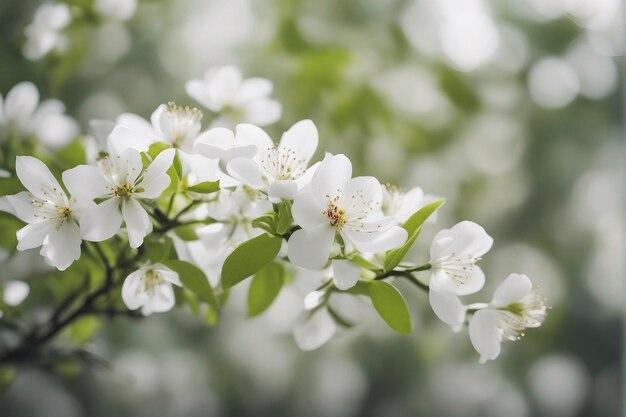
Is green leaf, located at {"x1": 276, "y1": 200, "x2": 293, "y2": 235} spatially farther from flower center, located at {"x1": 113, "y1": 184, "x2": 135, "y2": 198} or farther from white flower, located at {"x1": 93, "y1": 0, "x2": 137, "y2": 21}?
white flower, located at {"x1": 93, "y1": 0, "x2": 137, "y2": 21}

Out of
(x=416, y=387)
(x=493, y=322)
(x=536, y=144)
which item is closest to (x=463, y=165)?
(x=536, y=144)

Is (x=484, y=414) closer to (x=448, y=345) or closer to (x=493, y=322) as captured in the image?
(x=448, y=345)

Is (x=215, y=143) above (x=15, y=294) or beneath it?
above

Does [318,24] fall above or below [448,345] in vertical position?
above

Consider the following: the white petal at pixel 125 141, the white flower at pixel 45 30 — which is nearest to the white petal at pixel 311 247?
the white petal at pixel 125 141

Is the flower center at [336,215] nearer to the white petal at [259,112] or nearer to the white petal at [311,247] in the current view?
the white petal at [311,247]

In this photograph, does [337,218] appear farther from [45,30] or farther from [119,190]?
[45,30]

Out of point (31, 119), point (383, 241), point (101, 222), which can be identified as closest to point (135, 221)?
point (101, 222)
